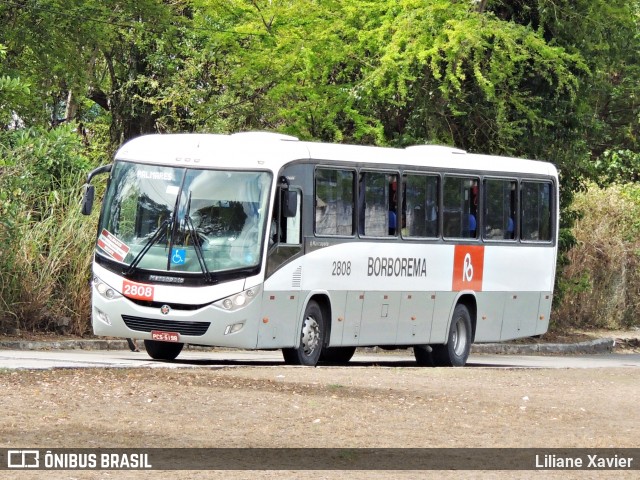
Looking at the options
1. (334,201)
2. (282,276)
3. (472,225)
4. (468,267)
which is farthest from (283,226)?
(472,225)

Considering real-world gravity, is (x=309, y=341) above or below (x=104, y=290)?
below

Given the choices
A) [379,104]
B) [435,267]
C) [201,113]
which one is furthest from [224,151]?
[201,113]

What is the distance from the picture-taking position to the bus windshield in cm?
2012

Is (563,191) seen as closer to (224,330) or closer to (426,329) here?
(426,329)

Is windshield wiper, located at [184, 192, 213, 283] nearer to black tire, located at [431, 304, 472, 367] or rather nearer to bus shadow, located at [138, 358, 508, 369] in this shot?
bus shadow, located at [138, 358, 508, 369]

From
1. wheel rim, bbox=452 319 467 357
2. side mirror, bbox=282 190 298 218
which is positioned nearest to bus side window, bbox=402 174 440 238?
wheel rim, bbox=452 319 467 357

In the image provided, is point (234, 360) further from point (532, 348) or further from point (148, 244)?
point (532, 348)

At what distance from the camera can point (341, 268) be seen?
868 inches

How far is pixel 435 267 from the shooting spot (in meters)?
24.2

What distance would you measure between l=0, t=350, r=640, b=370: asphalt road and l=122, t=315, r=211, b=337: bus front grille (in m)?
0.43

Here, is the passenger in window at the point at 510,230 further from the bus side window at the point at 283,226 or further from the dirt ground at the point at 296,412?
the dirt ground at the point at 296,412

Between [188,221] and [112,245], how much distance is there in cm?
115

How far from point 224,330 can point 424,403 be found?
16.2 feet

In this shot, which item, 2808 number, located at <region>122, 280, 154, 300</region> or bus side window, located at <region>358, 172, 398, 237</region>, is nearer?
2808 number, located at <region>122, 280, 154, 300</region>
